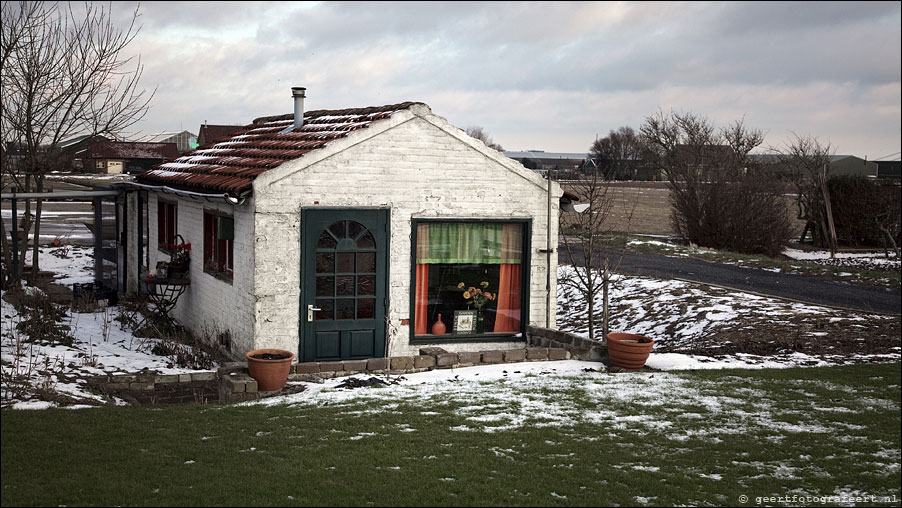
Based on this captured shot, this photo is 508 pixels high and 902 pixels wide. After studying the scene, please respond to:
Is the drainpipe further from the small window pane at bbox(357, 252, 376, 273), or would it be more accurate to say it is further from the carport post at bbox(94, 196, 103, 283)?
the carport post at bbox(94, 196, 103, 283)

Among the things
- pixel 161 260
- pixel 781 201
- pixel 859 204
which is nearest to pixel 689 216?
pixel 781 201

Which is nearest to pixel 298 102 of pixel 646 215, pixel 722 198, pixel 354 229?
pixel 354 229

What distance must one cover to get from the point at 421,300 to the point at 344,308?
122cm

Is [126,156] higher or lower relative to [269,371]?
higher

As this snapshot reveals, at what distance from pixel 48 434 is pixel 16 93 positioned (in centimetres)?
1192

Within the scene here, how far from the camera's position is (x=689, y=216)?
31.1 metres

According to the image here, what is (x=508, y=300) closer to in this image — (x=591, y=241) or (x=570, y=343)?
(x=570, y=343)

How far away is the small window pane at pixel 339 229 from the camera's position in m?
12.1

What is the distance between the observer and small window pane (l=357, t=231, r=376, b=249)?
12305 mm

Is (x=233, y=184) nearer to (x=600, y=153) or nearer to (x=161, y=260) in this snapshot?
(x=161, y=260)

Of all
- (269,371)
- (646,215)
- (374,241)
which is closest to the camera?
(269,371)

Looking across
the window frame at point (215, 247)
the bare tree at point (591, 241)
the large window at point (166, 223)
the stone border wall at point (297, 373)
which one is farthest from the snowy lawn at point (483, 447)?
the large window at point (166, 223)

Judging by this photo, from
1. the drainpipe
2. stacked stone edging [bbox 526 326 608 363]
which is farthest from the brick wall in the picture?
the drainpipe

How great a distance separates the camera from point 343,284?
1228cm
